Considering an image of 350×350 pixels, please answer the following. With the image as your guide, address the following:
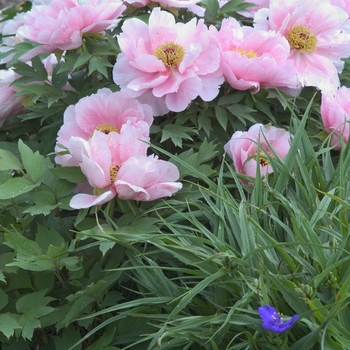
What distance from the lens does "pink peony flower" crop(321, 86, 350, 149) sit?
1.32 meters

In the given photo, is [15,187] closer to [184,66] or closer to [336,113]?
[184,66]

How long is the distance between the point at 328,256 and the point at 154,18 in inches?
25.4

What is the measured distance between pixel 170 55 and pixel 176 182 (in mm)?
294

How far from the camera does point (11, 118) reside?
1.60 metres

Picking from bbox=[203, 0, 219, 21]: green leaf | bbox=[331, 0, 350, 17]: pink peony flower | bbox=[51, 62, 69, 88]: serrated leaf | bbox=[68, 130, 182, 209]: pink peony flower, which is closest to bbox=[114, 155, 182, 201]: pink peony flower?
bbox=[68, 130, 182, 209]: pink peony flower

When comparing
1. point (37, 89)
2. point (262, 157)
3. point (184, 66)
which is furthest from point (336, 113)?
point (37, 89)

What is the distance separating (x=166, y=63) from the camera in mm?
1323

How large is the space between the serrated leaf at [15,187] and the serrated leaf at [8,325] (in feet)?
0.71

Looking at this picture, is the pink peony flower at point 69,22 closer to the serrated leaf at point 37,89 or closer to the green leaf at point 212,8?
the serrated leaf at point 37,89

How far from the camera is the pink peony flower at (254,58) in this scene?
132 centimetres

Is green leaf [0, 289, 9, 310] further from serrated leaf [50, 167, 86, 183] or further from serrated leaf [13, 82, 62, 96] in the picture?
serrated leaf [13, 82, 62, 96]

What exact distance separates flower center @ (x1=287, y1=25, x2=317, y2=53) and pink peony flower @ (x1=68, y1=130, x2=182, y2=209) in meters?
0.52

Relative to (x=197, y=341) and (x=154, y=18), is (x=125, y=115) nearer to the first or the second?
(x=154, y=18)

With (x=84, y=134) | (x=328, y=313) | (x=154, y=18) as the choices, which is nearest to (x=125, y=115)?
(x=84, y=134)
